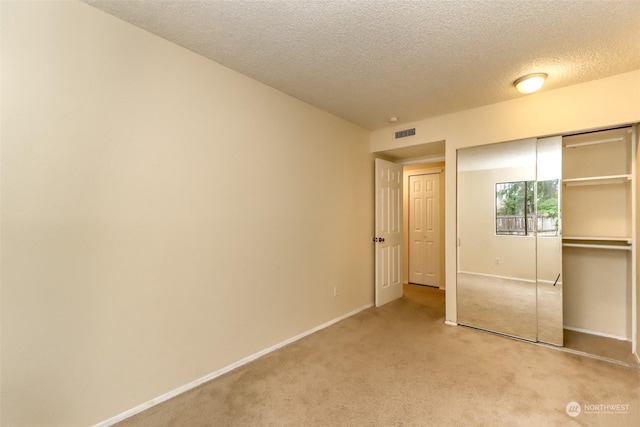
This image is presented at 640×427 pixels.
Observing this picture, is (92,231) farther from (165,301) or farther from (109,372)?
(109,372)

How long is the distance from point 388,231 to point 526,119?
2163mm

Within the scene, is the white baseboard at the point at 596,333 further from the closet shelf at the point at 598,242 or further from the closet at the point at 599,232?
the closet shelf at the point at 598,242

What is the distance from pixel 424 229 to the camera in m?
5.44

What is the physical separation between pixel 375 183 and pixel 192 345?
3027mm

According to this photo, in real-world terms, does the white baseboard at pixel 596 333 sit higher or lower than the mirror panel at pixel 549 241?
lower

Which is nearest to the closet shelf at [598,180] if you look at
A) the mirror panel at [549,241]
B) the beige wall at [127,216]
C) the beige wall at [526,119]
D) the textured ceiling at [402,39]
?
the mirror panel at [549,241]

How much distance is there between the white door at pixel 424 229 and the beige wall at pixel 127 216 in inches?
134

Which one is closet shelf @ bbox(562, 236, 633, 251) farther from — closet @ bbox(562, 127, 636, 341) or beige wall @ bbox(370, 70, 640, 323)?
beige wall @ bbox(370, 70, 640, 323)

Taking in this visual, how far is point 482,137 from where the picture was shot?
316 cm

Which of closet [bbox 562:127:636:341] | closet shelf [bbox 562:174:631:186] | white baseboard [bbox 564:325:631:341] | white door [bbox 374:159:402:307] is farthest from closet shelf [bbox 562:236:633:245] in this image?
white door [bbox 374:159:402:307]

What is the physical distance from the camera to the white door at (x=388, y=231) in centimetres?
408

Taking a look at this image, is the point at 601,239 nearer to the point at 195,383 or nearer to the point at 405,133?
the point at 405,133

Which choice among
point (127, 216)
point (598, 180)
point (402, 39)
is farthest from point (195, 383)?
point (598, 180)

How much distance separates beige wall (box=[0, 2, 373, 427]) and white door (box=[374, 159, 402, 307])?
64.4 inches
